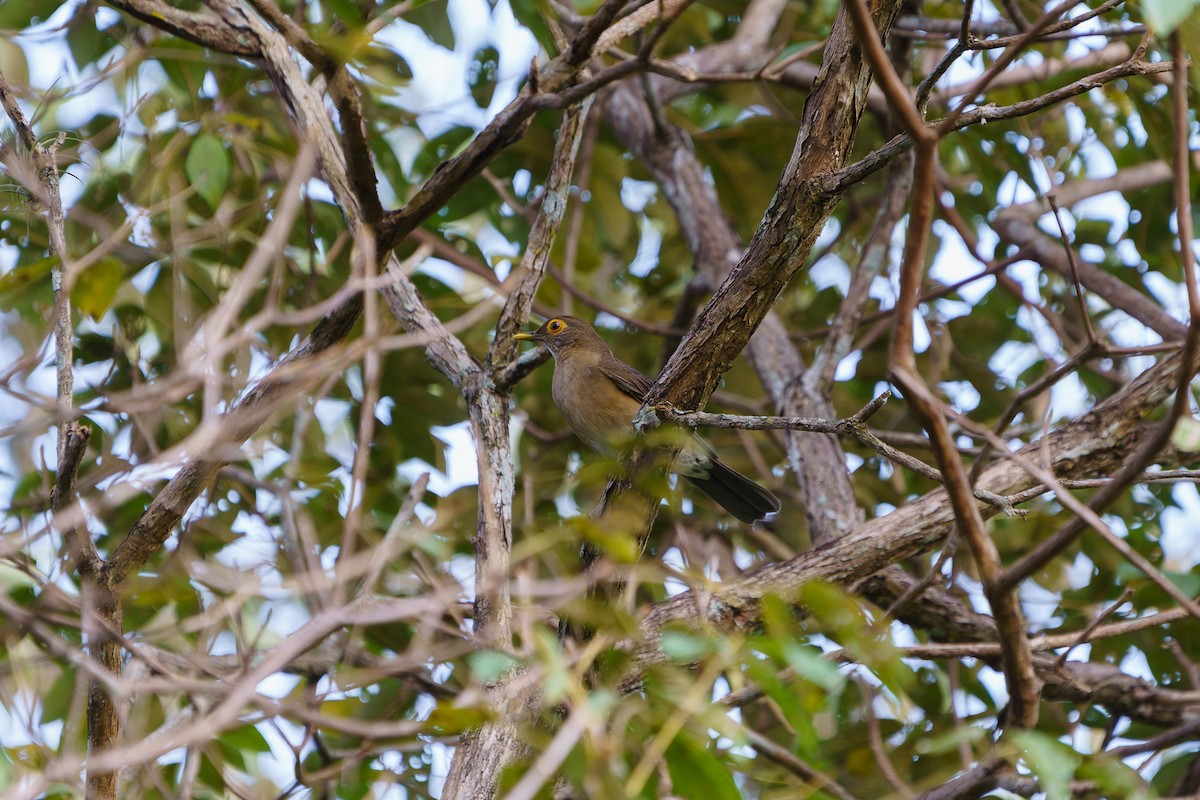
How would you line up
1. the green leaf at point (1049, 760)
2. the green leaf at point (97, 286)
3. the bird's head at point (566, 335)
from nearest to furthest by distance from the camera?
the green leaf at point (1049, 760), the green leaf at point (97, 286), the bird's head at point (566, 335)

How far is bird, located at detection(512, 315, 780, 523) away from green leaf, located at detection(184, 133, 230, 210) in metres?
1.68

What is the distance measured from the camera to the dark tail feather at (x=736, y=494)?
5.93 meters

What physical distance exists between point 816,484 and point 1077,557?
2190 mm

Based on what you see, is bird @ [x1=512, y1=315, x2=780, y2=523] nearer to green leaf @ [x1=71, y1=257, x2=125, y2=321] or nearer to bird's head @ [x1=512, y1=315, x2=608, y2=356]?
bird's head @ [x1=512, y1=315, x2=608, y2=356]

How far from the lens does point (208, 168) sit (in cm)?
519

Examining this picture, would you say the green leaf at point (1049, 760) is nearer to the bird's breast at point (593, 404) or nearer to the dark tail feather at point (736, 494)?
the dark tail feather at point (736, 494)

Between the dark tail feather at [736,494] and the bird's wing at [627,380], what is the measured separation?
68 centimetres

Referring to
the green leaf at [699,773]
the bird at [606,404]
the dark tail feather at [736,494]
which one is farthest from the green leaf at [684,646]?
the dark tail feather at [736,494]

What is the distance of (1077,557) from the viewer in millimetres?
6738

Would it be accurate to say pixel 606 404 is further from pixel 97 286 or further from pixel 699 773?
pixel 699 773

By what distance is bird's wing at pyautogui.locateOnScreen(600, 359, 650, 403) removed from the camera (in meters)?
6.47

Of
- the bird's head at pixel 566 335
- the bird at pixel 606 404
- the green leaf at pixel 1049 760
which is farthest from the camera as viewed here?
the bird's head at pixel 566 335

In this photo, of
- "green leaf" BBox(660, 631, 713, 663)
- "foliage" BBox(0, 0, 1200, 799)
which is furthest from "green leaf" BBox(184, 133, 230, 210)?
"green leaf" BBox(660, 631, 713, 663)

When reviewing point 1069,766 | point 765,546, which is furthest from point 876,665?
point 765,546
